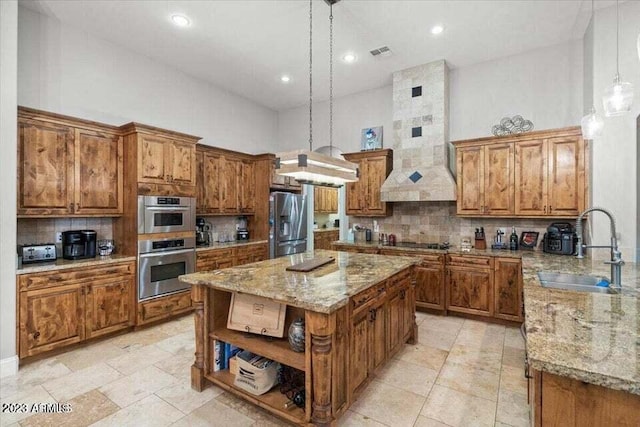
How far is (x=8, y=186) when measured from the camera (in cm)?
267

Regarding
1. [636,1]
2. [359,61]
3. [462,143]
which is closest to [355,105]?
[359,61]

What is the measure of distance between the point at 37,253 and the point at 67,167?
0.95m

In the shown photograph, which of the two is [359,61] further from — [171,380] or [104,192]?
[171,380]

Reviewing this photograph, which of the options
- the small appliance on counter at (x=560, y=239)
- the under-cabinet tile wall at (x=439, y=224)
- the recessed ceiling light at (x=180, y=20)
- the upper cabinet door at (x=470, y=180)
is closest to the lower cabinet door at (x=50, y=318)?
the recessed ceiling light at (x=180, y=20)

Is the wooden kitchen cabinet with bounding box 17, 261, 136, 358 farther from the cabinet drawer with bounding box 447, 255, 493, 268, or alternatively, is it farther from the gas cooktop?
the cabinet drawer with bounding box 447, 255, 493, 268

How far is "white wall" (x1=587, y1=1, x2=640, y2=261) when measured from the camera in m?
3.13

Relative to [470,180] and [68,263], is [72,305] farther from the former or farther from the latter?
[470,180]

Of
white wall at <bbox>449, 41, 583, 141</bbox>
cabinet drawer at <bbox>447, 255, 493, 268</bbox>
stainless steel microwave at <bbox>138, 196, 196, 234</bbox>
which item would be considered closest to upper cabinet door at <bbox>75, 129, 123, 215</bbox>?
stainless steel microwave at <bbox>138, 196, 196, 234</bbox>

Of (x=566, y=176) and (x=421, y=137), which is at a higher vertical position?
(x=421, y=137)

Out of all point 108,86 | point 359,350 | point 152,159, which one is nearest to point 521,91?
point 359,350

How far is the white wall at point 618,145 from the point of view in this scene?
3129 millimetres

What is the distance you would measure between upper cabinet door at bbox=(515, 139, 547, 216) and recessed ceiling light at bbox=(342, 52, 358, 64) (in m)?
2.46

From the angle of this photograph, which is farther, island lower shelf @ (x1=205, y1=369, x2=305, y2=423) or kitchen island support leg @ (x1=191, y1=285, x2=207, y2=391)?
kitchen island support leg @ (x1=191, y1=285, x2=207, y2=391)

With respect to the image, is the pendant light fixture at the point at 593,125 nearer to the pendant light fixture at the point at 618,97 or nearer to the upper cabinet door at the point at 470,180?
the pendant light fixture at the point at 618,97
